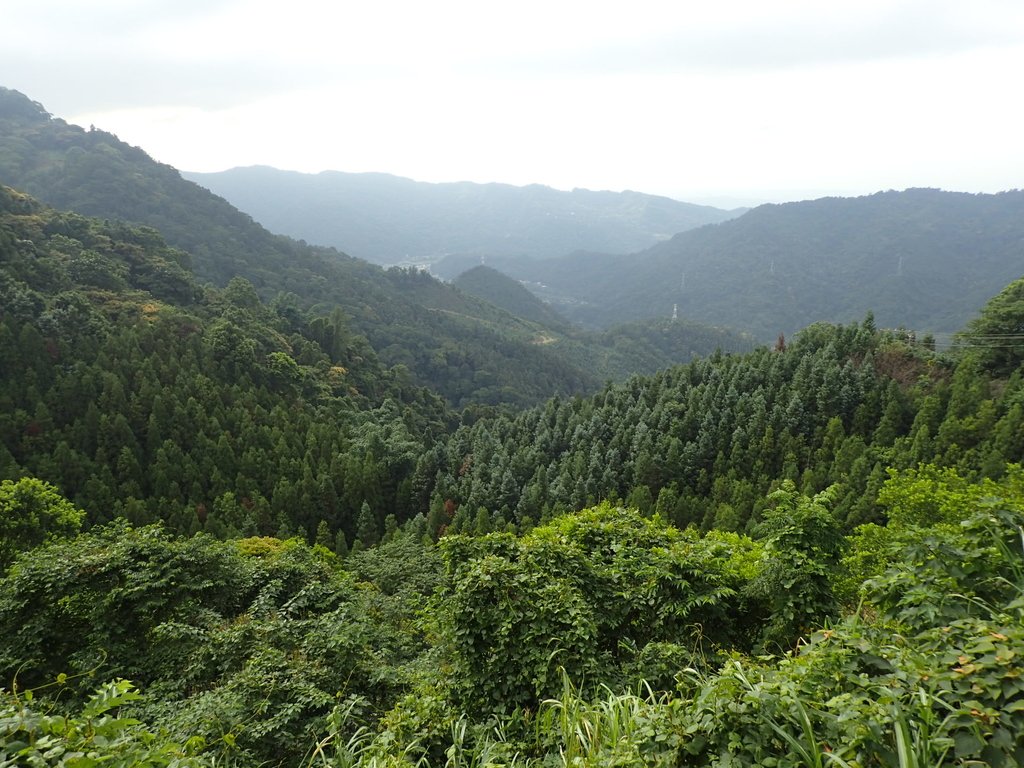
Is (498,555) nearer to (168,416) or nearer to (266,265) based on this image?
(168,416)

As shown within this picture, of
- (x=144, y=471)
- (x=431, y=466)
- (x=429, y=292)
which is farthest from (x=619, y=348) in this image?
(x=144, y=471)

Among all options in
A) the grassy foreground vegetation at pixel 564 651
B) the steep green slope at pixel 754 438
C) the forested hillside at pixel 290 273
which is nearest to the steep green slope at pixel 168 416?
the steep green slope at pixel 754 438

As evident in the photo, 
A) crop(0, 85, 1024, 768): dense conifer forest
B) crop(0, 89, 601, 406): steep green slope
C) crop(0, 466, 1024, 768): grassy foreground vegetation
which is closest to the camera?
crop(0, 466, 1024, 768): grassy foreground vegetation

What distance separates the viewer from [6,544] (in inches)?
762

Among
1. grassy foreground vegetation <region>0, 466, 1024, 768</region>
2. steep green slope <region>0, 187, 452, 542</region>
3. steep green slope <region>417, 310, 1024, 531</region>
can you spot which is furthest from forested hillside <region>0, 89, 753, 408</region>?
grassy foreground vegetation <region>0, 466, 1024, 768</region>

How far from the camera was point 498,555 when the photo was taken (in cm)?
955

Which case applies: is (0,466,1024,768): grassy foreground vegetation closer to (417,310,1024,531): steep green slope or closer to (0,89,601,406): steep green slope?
(417,310,1024,531): steep green slope

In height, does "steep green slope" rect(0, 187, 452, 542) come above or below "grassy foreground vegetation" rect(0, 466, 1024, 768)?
below

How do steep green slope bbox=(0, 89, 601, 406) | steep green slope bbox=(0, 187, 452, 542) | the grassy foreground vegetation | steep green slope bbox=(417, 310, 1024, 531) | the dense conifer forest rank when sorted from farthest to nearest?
steep green slope bbox=(0, 89, 601, 406) < steep green slope bbox=(0, 187, 452, 542) < steep green slope bbox=(417, 310, 1024, 531) < the dense conifer forest < the grassy foreground vegetation

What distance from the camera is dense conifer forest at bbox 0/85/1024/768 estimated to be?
391cm

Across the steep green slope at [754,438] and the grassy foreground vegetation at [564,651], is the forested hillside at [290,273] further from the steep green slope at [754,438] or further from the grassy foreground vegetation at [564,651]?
the grassy foreground vegetation at [564,651]

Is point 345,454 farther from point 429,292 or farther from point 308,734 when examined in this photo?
point 429,292

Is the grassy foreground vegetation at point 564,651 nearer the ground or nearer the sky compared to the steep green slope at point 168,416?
nearer the sky

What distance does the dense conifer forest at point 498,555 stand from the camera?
391 centimetres
